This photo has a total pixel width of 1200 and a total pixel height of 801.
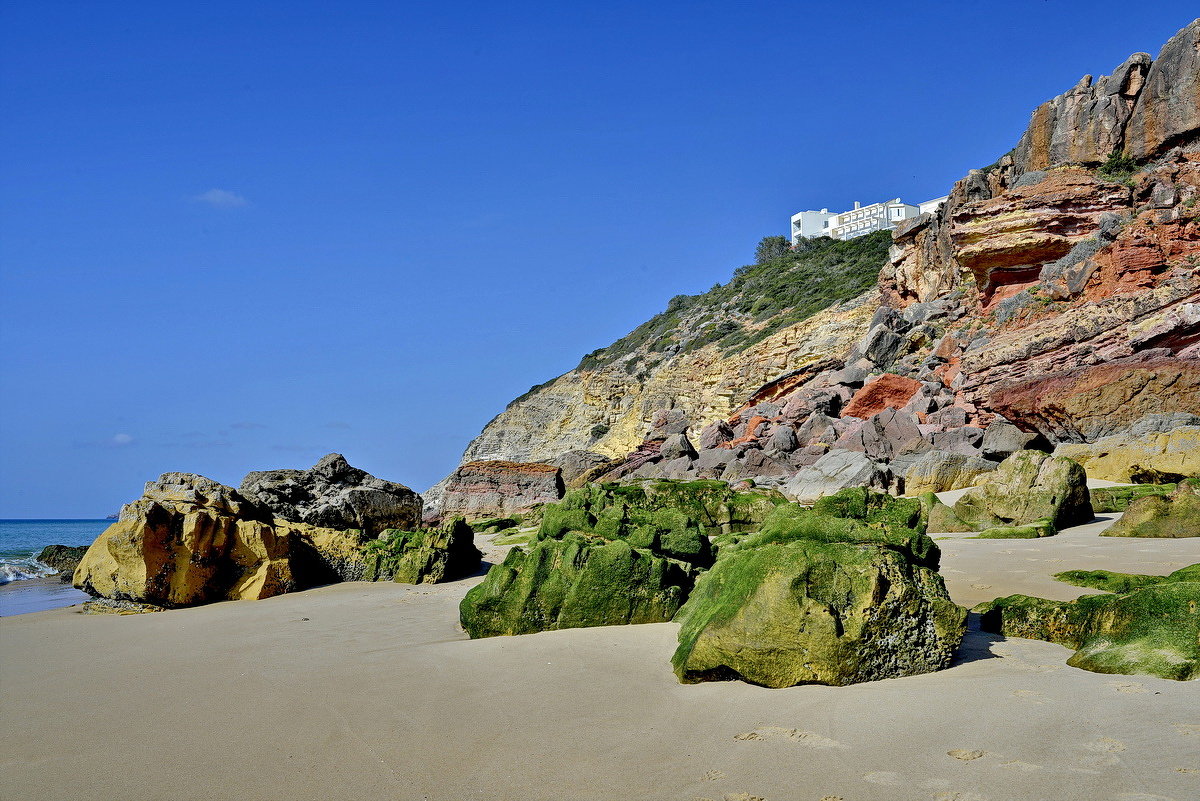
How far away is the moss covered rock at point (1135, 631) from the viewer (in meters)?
4.08

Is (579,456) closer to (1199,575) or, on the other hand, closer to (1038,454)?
(1038,454)

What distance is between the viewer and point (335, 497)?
15.7 metres

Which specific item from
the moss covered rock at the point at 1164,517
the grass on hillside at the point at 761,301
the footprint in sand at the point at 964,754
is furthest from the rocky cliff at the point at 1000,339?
the footprint in sand at the point at 964,754

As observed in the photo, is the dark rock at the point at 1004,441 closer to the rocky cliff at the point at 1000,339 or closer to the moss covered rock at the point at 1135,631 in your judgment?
the rocky cliff at the point at 1000,339

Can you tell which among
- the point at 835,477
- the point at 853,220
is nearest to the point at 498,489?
the point at 835,477

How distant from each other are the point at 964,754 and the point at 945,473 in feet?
50.6

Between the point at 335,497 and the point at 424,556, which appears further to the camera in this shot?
the point at 335,497

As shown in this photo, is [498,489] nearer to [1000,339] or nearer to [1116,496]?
[1000,339]

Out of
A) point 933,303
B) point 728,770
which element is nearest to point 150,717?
point 728,770

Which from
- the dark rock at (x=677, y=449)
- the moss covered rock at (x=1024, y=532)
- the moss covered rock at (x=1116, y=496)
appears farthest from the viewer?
the dark rock at (x=677, y=449)

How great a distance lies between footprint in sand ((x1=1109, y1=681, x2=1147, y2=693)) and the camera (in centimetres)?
382

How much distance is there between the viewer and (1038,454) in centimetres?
1163

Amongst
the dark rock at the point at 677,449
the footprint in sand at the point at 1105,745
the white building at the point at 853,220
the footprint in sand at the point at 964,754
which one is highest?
the white building at the point at 853,220

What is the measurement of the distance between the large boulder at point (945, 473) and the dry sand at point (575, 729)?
1118 centimetres
